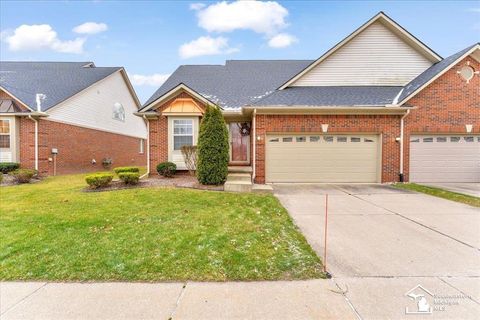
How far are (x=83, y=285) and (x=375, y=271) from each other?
3.89 metres

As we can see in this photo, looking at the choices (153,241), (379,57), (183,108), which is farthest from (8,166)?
(379,57)

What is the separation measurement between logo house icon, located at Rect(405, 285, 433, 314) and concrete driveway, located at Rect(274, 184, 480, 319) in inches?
0.8

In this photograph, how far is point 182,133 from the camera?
12.2 meters

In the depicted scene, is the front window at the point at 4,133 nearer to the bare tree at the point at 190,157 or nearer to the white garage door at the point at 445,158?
the bare tree at the point at 190,157

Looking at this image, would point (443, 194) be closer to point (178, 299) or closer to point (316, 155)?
point (316, 155)

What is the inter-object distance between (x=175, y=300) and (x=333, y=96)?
1106cm

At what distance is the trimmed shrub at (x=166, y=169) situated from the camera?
11.4m

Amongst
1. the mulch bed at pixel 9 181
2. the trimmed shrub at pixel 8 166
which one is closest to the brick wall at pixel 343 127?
the mulch bed at pixel 9 181

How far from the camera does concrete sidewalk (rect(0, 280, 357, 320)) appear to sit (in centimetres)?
264

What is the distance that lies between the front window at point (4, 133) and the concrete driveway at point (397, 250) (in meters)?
15.2

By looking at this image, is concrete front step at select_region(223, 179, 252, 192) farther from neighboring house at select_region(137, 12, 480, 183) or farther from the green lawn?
neighboring house at select_region(137, 12, 480, 183)

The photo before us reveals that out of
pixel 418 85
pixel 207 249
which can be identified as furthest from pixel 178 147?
pixel 418 85

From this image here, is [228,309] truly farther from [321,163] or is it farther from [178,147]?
[178,147]

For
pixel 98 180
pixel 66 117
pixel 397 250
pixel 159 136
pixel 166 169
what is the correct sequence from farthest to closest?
pixel 66 117, pixel 159 136, pixel 166 169, pixel 98 180, pixel 397 250
